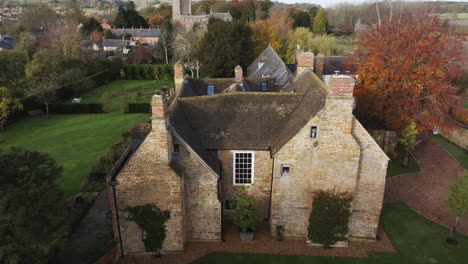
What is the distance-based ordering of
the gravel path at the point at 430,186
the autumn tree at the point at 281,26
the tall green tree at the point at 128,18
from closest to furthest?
the gravel path at the point at 430,186 < the autumn tree at the point at 281,26 < the tall green tree at the point at 128,18

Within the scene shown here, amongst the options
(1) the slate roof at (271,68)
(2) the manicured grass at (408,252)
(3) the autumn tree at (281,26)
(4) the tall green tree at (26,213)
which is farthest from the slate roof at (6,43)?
(2) the manicured grass at (408,252)

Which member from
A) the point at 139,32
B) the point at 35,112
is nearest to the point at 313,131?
the point at 35,112

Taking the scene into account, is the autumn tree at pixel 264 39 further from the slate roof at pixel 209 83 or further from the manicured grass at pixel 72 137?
the slate roof at pixel 209 83

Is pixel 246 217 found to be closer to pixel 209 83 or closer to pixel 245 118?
pixel 245 118

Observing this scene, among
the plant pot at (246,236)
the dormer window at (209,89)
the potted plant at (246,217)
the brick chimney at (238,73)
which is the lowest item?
the plant pot at (246,236)

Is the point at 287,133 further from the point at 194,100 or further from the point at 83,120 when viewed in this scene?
the point at 83,120

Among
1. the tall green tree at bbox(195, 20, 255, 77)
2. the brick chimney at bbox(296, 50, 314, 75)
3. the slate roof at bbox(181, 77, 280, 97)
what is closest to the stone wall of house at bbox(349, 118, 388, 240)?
the brick chimney at bbox(296, 50, 314, 75)

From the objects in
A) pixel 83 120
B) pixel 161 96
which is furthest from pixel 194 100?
pixel 83 120
